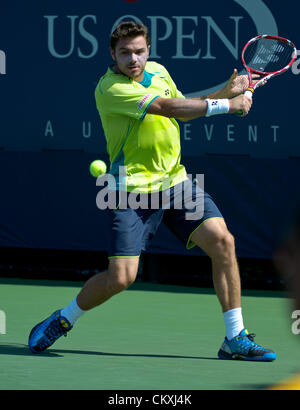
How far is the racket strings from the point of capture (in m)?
5.95

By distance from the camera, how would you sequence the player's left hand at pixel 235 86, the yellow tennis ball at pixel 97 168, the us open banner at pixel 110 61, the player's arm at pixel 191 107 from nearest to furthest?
the player's arm at pixel 191 107
the player's left hand at pixel 235 86
the yellow tennis ball at pixel 97 168
the us open banner at pixel 110 61

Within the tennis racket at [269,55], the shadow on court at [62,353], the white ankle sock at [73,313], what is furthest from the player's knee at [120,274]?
the tennis racket at [269,55]

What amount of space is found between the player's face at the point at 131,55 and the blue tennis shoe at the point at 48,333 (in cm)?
129

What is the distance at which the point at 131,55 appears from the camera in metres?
5.30

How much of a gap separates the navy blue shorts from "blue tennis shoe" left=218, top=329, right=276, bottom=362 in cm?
55

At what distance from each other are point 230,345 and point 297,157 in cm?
332

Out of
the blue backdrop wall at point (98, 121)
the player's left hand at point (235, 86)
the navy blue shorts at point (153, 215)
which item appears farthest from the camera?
the blue backdrop wall at point (98, 121)

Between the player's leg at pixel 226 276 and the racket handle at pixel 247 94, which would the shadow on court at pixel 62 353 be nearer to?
the player's leg at pixel 226 276

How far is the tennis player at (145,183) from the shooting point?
527 centimetres

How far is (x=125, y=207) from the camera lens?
5.37m

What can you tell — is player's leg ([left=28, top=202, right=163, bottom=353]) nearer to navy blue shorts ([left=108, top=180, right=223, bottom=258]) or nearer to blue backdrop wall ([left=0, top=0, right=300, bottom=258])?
navy blue shorts ([left=108, top=180, right=223, bottom=258])

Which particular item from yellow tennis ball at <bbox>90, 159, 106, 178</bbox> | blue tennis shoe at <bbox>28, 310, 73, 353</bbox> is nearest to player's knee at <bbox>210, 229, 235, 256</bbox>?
blue tennis shoe at <bbox>28, 310, 73, 353</bbox>
